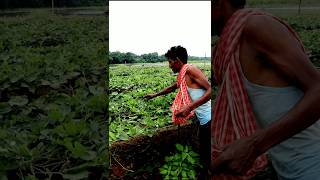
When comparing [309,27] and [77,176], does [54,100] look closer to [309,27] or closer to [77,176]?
[77,176]

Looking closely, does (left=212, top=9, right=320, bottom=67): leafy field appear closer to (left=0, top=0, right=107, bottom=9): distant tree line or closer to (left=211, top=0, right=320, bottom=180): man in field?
(left=0, top=0, right=107, bottom=9): distant tree line

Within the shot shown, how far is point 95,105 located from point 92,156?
379 millimetres

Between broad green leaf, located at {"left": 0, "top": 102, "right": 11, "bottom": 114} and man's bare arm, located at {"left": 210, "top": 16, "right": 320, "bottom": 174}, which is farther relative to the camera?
broad green leaf, located at {"left": 0, "top": 102, "right": 11, "bottom": 114}

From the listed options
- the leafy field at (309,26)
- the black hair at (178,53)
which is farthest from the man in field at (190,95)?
the leafy field at (309,26)

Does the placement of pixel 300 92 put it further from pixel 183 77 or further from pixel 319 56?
pixel 319 56

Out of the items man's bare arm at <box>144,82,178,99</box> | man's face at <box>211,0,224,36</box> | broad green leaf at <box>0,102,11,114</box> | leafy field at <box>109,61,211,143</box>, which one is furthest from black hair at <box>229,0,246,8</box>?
broad green leaf at <box>0,102,11,114</box>

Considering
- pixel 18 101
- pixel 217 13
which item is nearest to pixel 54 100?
pixel 18 101

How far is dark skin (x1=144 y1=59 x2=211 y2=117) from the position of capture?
2.13 meters

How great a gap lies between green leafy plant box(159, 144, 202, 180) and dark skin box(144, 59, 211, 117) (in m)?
0.15

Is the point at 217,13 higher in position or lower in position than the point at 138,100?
higher

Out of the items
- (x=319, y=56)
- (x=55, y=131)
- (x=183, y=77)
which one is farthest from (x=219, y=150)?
(x=319, y=56)

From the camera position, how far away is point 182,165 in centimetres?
209

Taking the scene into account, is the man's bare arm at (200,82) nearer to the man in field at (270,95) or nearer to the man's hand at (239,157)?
the man in field at (270,95)

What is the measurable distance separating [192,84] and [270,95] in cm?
93
